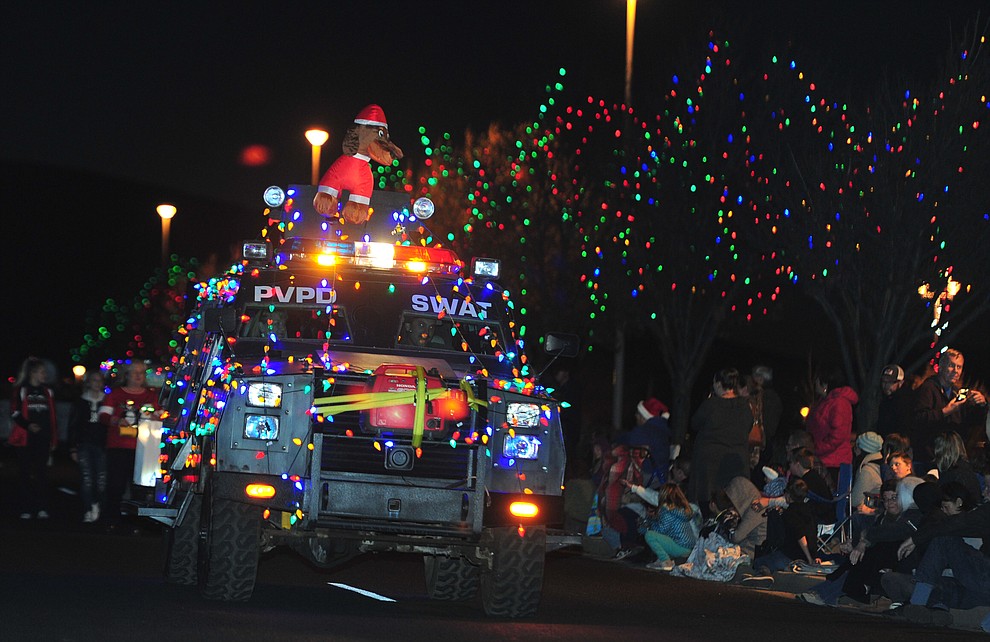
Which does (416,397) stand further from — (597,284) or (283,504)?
(597,284)

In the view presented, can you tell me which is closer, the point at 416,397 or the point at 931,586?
the point at 416,397

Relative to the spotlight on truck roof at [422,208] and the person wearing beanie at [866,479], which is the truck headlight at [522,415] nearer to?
the spotlight on truck roof at [422,208]

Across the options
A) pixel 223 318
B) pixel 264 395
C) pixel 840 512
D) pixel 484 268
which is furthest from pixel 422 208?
pixel 840 512

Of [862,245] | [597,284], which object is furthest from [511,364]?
[597,284]

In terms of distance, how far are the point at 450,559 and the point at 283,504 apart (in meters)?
2.56

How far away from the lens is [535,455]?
36.0 ft

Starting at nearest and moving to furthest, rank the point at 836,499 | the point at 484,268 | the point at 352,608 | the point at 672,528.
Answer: the point at 352,608 → the point at 484,268 → the point at 836,499 → the point at 672,528

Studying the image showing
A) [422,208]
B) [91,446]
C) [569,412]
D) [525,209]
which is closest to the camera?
[422,208]

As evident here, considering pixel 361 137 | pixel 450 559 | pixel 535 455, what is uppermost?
pixel 361 137

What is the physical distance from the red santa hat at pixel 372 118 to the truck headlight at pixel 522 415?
12.5 feet

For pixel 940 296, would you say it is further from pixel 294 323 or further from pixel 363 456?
pixel 363 456

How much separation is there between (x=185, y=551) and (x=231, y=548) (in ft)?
5.99

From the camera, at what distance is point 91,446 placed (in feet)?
62.3

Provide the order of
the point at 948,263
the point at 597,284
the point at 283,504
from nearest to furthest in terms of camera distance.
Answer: the point at 283,504
the point at 948,263
the point at 597,284
